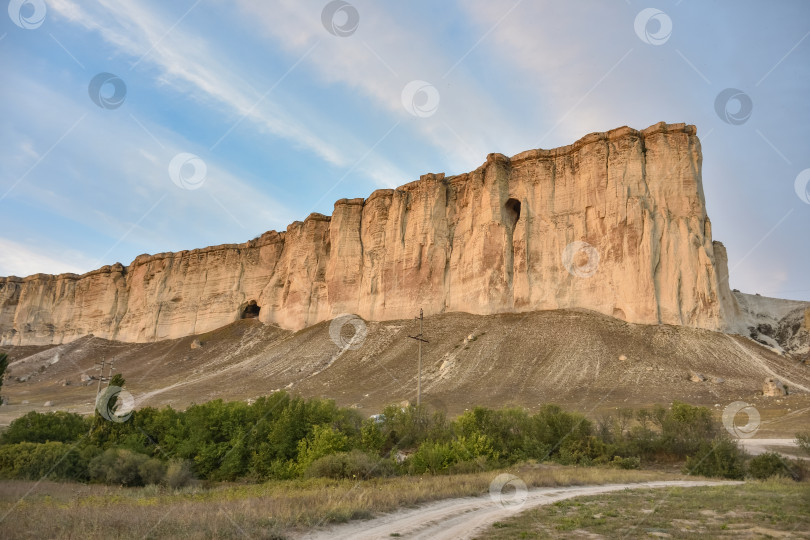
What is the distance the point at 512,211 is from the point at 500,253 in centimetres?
600

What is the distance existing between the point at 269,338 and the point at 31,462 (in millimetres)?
46302

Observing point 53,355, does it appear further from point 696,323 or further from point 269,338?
point 696,323

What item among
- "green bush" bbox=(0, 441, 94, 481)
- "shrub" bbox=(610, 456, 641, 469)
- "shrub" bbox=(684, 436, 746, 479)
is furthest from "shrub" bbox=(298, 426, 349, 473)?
"shrub" bbox=(684, 436, 746, 479)

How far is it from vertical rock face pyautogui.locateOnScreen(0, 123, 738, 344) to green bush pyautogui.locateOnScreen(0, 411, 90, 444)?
35081 mm

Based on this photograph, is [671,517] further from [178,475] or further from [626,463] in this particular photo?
[178,475]

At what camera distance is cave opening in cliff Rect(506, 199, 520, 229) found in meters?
56.5

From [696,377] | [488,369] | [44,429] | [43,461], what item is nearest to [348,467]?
[43,461]

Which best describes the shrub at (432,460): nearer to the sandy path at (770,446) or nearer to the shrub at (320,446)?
the shrub at (320,446)

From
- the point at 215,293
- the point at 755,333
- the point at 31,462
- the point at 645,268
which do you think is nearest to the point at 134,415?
the point at 31,462

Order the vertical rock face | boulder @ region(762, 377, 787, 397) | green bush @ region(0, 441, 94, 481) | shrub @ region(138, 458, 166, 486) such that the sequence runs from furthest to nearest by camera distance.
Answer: the vertical rock face < boulder @ region(762, 377, 787, 397) < green bush @ region(0, 441, 94, 481) < shrub @ region(138, 458, 166, 486)

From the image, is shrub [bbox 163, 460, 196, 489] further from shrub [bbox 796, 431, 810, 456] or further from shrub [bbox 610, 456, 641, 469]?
shrub [bbox 796, 431, 810, 456]

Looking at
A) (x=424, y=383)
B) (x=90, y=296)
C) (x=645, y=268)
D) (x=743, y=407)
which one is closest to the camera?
(x=743, y=407)

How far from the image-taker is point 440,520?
31.9 feet

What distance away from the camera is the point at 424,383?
42.2m
